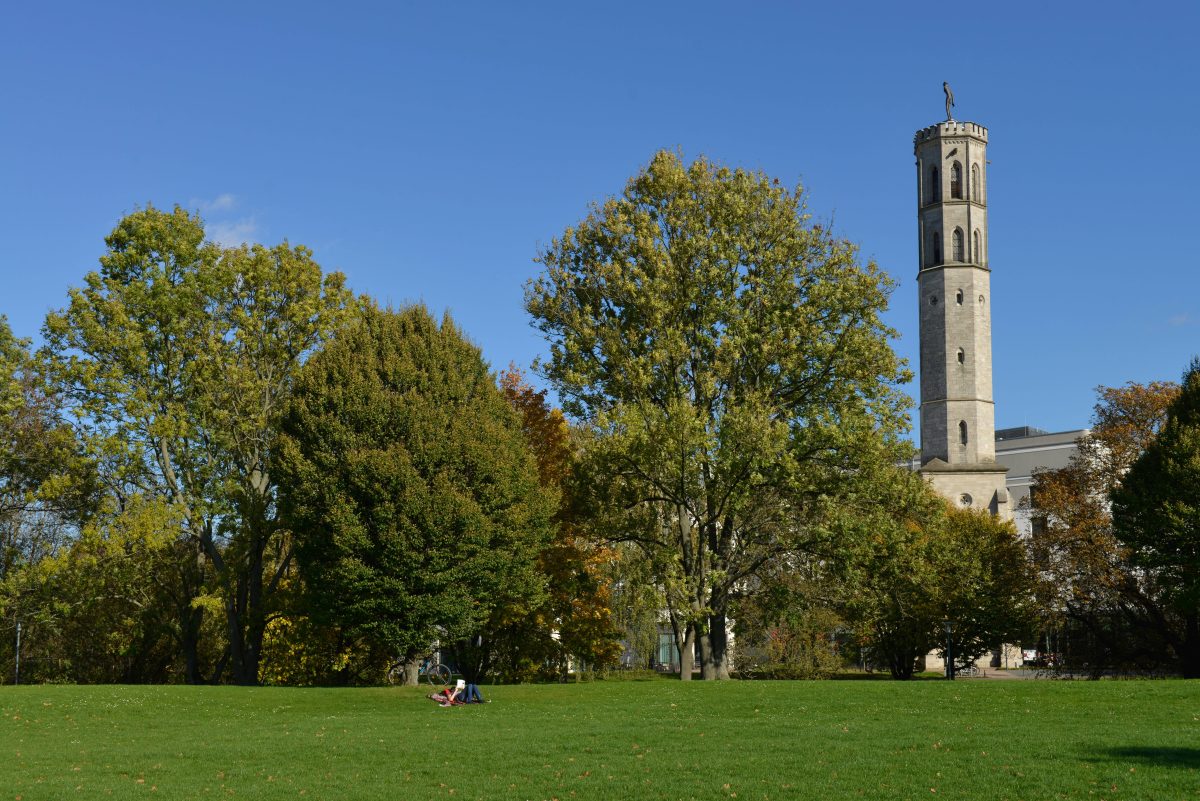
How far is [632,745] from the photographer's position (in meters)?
21.0

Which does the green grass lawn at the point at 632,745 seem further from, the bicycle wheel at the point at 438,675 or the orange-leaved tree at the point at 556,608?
the orange-leaved tree at the point at 556,608

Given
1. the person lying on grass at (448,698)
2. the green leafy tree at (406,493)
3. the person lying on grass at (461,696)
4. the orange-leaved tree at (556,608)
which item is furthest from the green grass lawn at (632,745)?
the orange-leaved tree at (556,608)

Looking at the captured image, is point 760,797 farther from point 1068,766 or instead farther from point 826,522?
point 826,522

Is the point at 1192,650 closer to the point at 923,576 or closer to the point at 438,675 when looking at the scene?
the point at 923,576

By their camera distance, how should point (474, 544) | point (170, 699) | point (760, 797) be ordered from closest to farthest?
point (760, 797)
point (170, 699)
point (474, 544)

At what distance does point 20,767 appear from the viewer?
1986cm

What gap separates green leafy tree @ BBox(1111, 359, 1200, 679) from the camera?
41031mm

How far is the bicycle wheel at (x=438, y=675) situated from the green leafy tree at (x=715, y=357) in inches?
279

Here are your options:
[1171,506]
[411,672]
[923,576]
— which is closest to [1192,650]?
[1171,506]

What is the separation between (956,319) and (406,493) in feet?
184

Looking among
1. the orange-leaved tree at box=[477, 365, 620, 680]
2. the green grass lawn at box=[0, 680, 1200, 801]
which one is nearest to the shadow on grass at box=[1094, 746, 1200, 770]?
the green grass lawn at box=[0, 680, 1200, 801]

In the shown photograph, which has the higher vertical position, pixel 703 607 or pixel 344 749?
pixel 703 607

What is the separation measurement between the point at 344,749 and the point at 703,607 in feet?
53.2

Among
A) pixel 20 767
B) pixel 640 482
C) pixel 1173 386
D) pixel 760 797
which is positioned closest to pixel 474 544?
pixel 640 482
